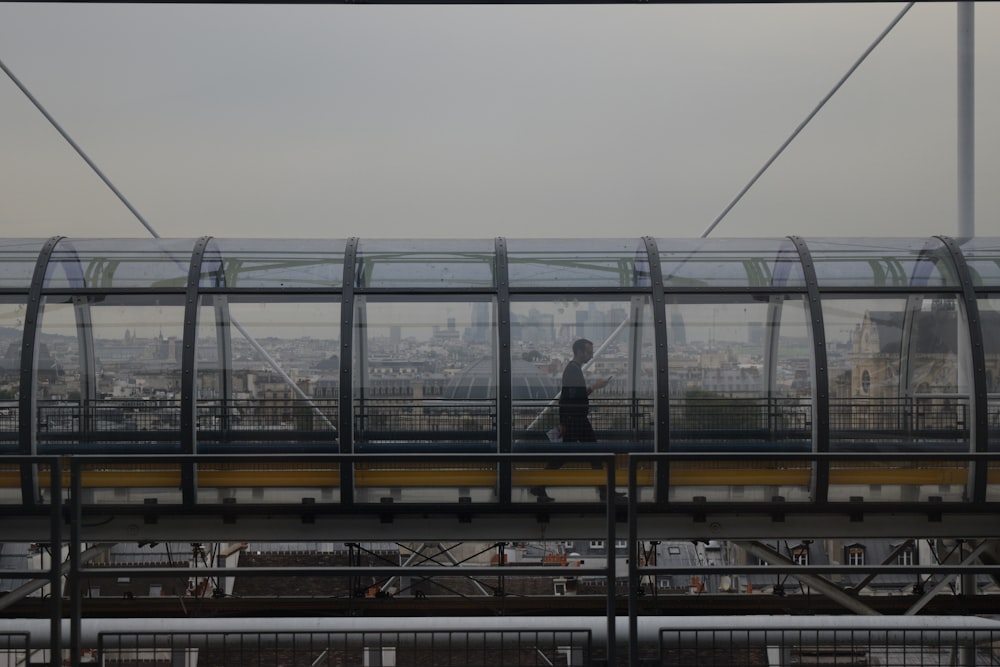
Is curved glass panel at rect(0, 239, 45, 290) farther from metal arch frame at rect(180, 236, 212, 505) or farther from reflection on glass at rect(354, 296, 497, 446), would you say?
reflection on glass at rect(354, 296, 497, 446)

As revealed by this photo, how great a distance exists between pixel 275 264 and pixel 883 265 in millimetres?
5754

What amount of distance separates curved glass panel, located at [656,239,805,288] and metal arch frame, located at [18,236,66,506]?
5.72m

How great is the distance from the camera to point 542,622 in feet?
17.5

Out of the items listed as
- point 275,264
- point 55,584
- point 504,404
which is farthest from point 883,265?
point 55,584

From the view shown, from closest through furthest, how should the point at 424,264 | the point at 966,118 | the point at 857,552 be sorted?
the point at 424,264, the point at 966,118, the point at 857,552

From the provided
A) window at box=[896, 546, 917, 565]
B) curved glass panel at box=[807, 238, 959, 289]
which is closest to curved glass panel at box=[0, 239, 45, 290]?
curved glass panel at box=[807, 238, 959, 289]

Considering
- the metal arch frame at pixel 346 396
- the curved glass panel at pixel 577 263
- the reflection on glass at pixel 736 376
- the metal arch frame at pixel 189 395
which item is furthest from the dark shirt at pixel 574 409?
the metal arch frame at pixel 189 395

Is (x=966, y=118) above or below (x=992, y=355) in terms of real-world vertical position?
above

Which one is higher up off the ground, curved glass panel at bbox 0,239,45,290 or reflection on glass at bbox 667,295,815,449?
curved glass panel at bbox 0,239,45,290

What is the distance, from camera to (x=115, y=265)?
952cm

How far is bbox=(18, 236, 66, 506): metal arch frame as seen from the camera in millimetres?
8859

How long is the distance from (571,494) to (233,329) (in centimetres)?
341

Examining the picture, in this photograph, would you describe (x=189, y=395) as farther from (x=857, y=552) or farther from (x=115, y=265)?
(x=857, y=552)

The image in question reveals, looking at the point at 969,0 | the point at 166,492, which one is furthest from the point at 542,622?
the point at 969,0
